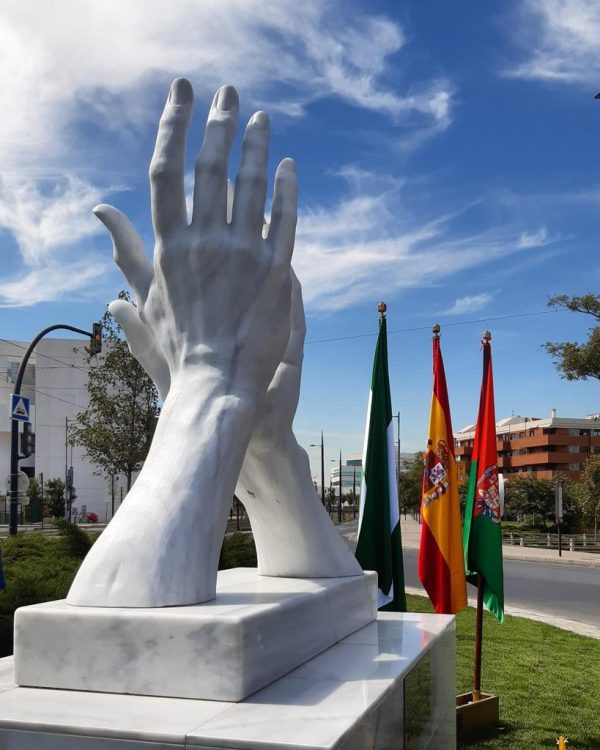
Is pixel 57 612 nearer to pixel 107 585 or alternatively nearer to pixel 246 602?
pixel 107 585

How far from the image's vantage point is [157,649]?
10.4 ft

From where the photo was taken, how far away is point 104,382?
2169cm

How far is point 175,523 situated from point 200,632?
641 mm

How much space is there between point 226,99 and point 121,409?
58.5 feet

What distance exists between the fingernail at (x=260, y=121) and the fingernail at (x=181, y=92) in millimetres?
400

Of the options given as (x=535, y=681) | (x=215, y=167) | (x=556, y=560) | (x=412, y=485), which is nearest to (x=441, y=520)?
(x=535, y=681)

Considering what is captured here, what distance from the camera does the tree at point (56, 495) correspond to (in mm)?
57594

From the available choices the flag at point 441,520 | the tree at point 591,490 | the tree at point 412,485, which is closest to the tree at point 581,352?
the tree at point 591,490

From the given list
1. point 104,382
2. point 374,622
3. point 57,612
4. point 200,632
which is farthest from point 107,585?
point 104,382

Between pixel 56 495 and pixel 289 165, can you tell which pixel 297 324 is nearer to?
pixel 289 165

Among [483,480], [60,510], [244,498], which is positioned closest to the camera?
[244,498]

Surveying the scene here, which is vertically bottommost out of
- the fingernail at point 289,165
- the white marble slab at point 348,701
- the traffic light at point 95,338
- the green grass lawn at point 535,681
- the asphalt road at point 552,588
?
the asphalt road at point 552,588

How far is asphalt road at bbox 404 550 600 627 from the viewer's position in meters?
14.1

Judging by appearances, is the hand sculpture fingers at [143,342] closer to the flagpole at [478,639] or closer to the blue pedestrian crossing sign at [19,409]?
the flagpole at [478,639]
